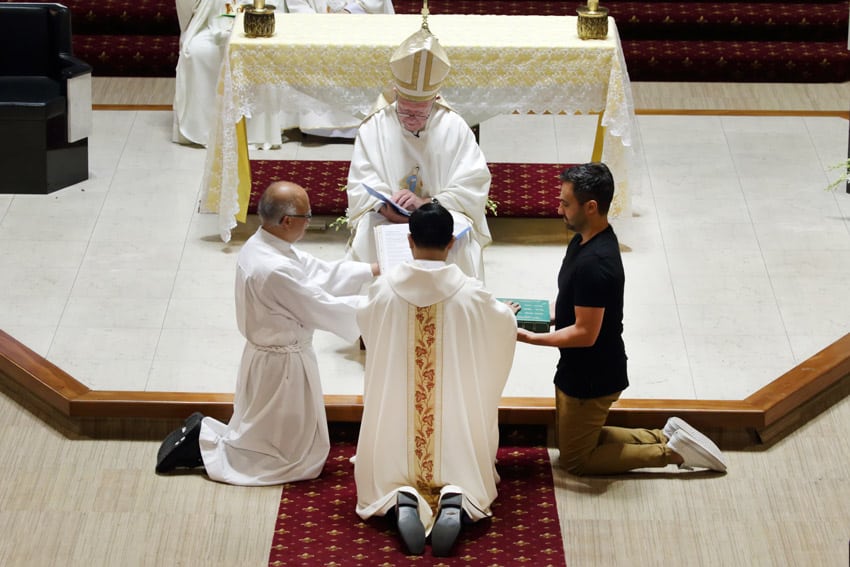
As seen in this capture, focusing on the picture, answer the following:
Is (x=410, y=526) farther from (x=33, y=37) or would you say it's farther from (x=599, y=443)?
(x=33, y=37)

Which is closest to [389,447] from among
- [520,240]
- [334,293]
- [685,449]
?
[334,293]

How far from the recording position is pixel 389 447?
18.2ft

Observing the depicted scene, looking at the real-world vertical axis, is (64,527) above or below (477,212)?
below

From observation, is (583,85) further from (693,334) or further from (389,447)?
(389,447)

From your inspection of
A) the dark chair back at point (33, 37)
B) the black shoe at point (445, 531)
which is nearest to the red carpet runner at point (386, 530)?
the black shoe at point (445, 531)

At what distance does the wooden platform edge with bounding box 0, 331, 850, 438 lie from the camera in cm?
626

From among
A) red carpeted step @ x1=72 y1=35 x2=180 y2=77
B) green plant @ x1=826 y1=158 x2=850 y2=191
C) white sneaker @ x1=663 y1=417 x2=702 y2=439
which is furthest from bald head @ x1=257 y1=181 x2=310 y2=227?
red carpeted step @ x1=72 y1=35 x2=180 y2=77

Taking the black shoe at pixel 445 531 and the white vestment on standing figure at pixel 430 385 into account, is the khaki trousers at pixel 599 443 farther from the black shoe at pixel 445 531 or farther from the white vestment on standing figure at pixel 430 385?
the black shoe at pixel 445 531

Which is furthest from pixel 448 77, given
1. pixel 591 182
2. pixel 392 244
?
pixel 591 182

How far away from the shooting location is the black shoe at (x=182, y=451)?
19.6 ft

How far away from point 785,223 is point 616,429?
2.92 meters

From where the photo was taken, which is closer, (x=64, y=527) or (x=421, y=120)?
(x=64, y=527)

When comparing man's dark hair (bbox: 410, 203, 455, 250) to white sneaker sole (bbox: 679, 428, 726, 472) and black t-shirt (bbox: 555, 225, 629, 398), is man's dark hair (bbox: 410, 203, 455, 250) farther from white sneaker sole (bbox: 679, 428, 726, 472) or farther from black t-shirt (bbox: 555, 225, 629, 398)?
white sneaker sole (bbox: 679, 428, 726, 472)

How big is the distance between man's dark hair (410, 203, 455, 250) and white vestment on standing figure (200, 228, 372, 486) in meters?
0.63
